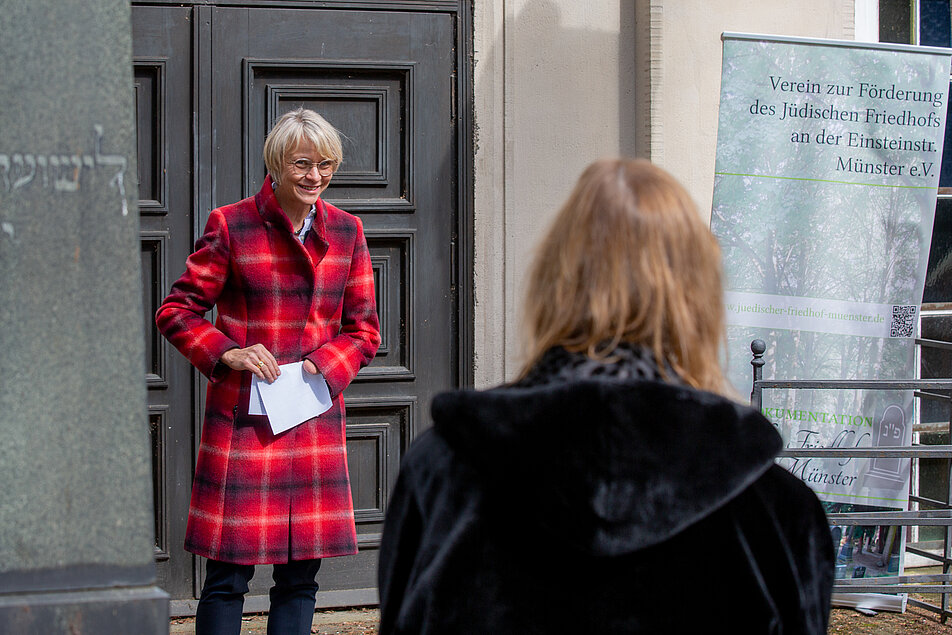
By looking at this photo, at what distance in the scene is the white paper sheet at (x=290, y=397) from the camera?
303 cm

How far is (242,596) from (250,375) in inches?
24.4

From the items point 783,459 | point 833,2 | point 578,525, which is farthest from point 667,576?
point 833,2

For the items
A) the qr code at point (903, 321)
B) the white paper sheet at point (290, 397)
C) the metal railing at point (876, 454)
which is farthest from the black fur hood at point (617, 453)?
the qr code at point (903, 321)

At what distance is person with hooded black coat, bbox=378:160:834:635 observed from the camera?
133 cm

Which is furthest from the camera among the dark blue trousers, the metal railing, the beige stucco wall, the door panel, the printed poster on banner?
the beige stucco wall

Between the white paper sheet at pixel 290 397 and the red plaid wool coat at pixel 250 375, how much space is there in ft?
0.12

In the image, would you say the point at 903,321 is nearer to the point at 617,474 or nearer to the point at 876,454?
the point at 876,454

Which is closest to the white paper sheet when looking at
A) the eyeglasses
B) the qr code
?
the eyeglasses

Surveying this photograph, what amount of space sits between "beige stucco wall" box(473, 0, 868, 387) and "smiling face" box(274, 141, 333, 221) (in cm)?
147

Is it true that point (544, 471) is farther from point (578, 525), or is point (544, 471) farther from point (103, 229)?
point (103, 229)

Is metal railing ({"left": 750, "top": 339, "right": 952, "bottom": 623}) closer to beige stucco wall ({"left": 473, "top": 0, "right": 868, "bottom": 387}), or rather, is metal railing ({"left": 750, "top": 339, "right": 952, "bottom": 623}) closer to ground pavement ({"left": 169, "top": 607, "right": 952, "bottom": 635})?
ground pavement ({"left": 169, "top": 607, "right": 952, "bottom": 635})

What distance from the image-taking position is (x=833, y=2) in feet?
15.5

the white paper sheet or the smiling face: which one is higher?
the smiling face

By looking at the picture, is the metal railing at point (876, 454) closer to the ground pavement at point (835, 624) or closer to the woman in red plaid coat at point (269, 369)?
the ground pavement at point (835, 624)
